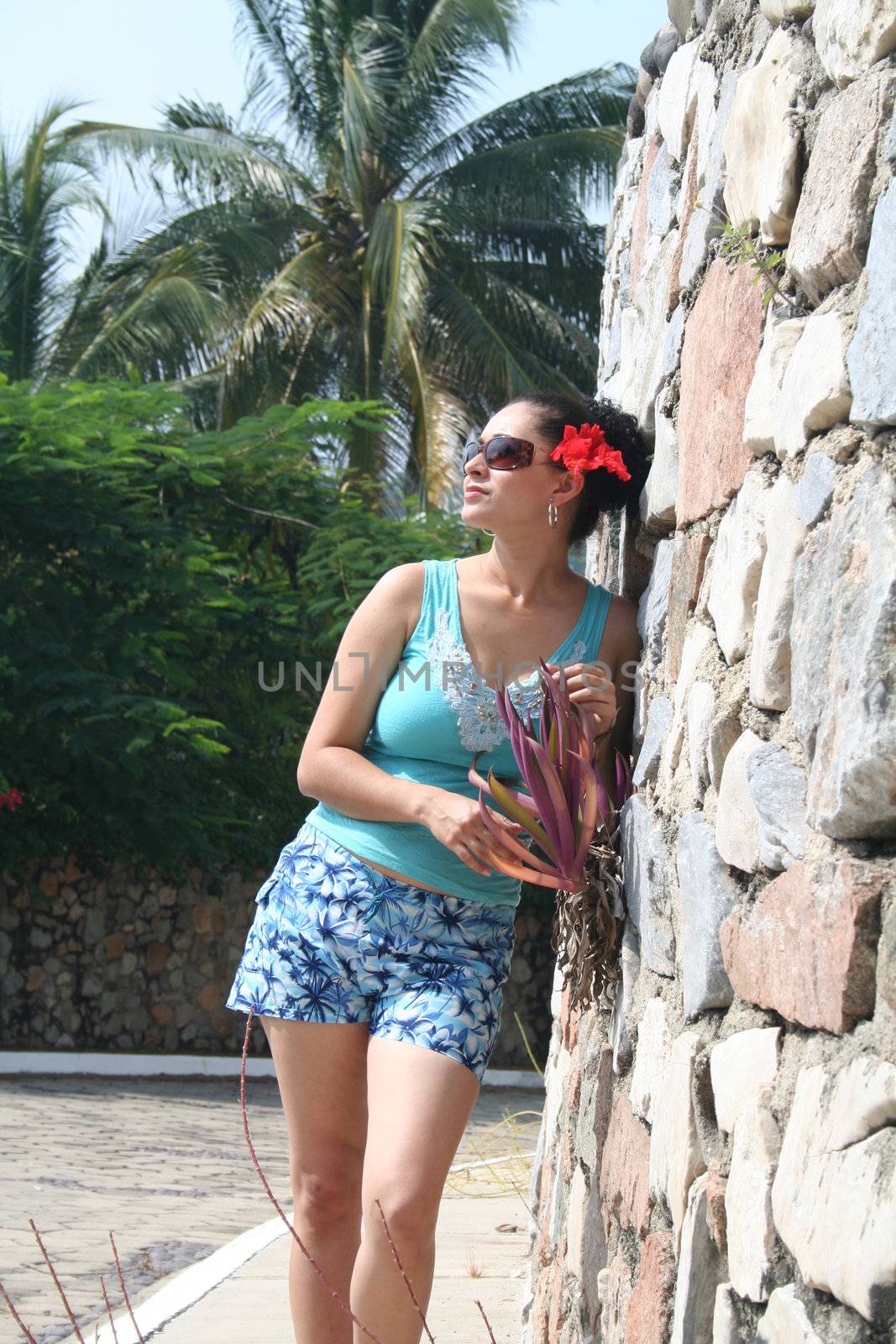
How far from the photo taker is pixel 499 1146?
805 cm

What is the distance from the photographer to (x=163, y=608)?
34.9 feet

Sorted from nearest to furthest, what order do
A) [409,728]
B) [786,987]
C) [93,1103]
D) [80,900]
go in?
[786,987] → [409,728] → [93,1103] → [80,900]

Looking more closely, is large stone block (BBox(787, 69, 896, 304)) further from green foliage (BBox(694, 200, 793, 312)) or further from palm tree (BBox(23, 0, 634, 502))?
palm tree (BBox(23, 0, 634, 502))

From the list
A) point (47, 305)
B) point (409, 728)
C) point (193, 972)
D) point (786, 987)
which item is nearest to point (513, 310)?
point (47, 305)

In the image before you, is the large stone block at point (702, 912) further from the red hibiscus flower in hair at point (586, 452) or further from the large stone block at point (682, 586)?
the red hibiscus flower in hair at point (586, 452)

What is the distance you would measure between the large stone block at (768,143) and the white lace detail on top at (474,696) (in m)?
0.90

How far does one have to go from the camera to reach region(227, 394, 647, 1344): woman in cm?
255

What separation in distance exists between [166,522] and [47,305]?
7914 mm

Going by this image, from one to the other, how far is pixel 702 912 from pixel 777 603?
465 millimetres

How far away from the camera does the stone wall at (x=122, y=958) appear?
11758 mm

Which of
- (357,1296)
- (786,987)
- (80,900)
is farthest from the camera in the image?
(80,900)

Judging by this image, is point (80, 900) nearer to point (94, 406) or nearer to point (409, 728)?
point (94, 406)

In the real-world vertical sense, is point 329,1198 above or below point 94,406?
below

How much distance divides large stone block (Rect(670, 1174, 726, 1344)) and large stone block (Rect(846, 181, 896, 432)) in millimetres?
958
